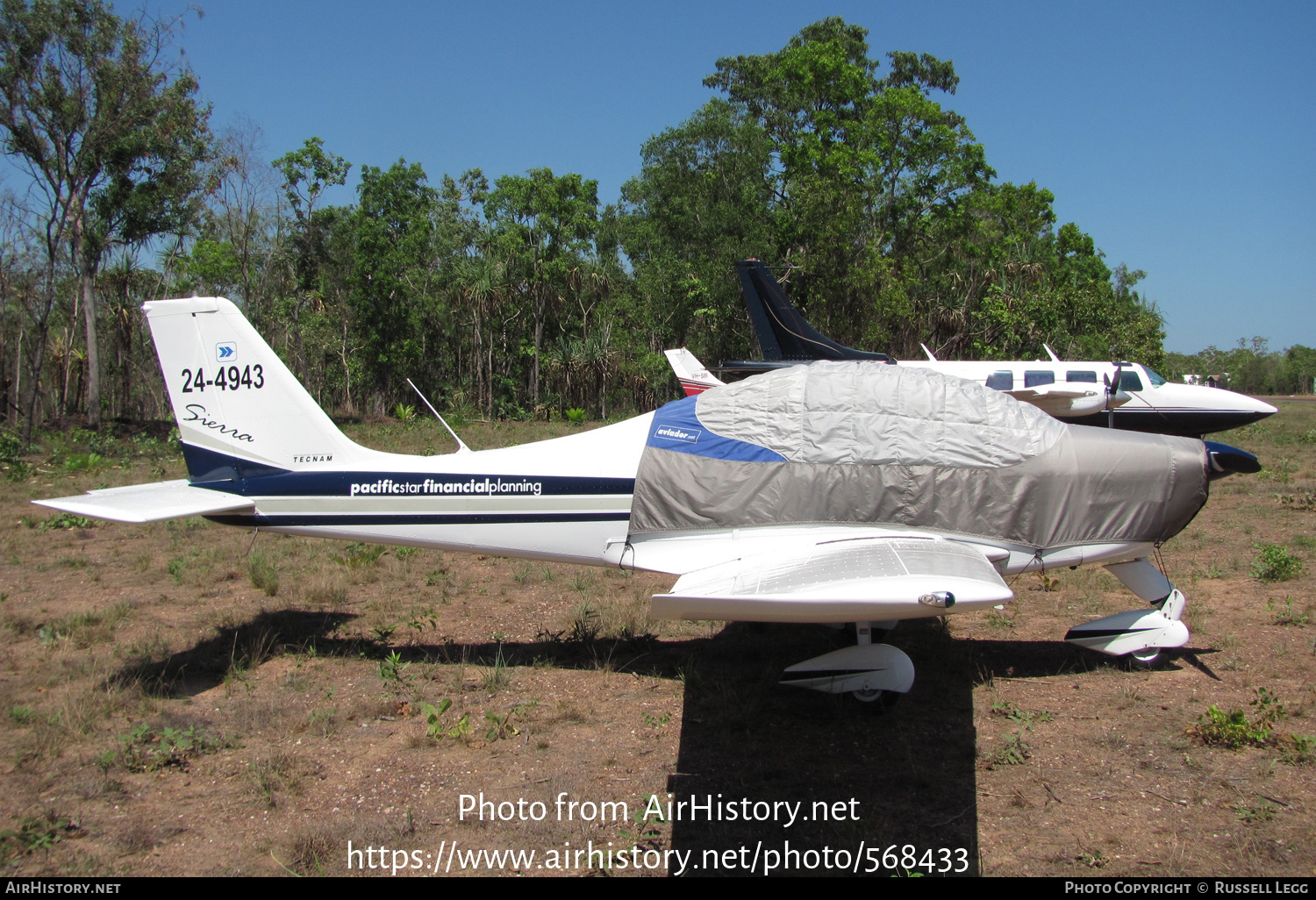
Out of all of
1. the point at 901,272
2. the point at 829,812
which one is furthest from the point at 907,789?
the point at 901,272

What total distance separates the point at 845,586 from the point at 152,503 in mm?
5214

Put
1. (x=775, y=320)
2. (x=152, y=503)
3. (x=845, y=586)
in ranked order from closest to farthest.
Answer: (x=845, y=586), (x=152, y=503), (x=775, y=320)

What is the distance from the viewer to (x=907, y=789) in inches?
188

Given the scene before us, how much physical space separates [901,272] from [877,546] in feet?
109

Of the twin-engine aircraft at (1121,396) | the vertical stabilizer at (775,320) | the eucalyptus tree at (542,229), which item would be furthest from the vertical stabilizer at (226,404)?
the eucalyptus tree at (542,229)

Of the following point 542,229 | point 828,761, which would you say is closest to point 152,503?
point 828,761

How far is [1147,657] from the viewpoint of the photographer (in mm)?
6293

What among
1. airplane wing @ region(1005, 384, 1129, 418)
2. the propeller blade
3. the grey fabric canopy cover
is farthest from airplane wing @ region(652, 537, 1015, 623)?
airplane wing @ region(1005, 384, 1129, 418)

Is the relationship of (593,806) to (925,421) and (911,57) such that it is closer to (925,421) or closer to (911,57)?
(925,421)

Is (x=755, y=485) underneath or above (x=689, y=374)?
underneath

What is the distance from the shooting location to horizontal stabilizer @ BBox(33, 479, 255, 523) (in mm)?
5543

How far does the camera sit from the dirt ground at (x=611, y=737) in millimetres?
4195

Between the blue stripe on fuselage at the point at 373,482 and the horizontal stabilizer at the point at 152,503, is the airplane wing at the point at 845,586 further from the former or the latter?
the horizontal stabilizer at the point at 152,503

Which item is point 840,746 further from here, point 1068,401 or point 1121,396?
point 1121,396
